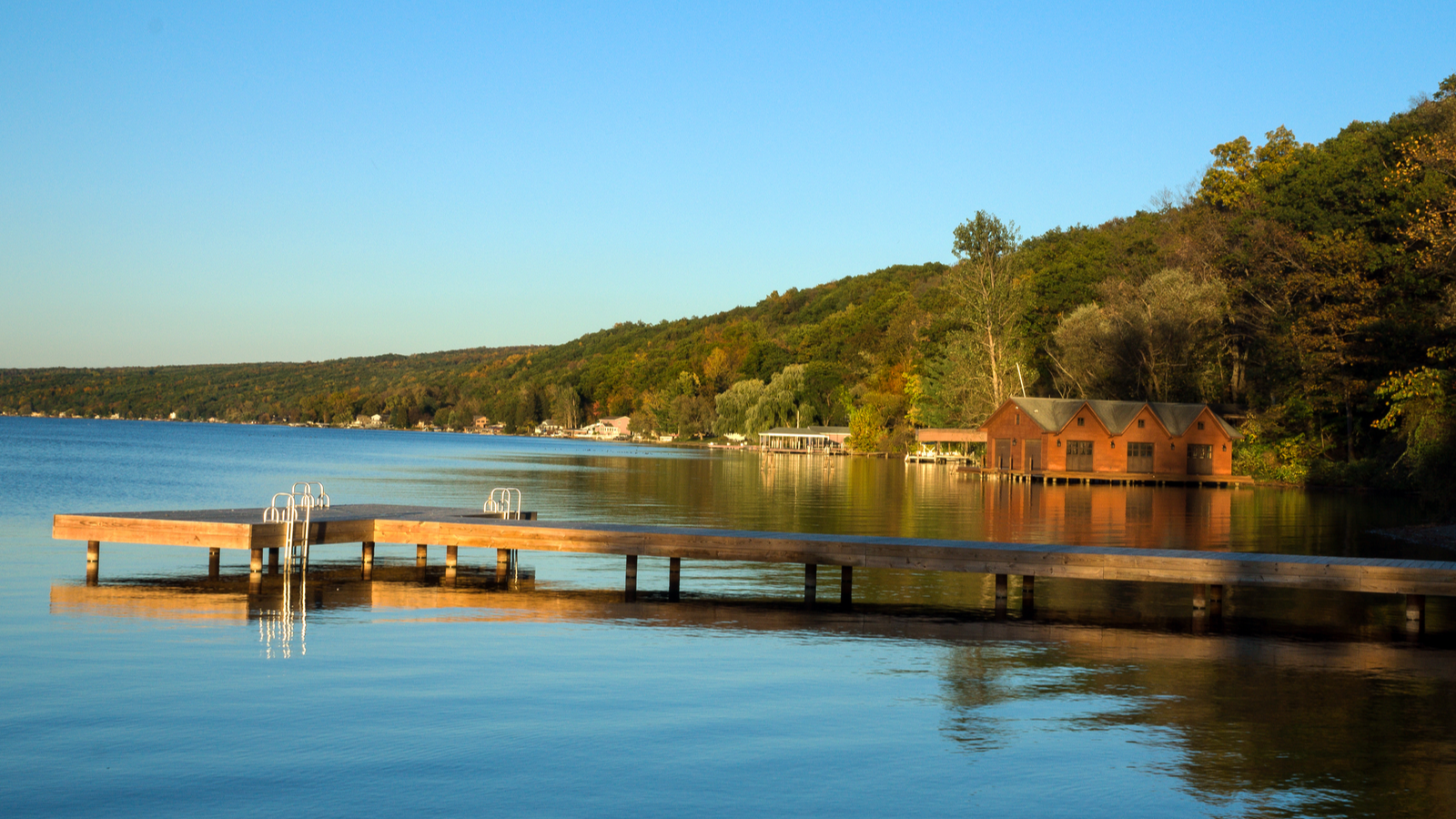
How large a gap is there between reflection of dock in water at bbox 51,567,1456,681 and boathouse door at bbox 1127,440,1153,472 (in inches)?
2179

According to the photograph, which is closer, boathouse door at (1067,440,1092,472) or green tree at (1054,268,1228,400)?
boathouse door at (1067,440,1092,472)

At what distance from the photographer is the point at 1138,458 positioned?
70562mm

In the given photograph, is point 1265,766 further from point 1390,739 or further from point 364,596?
point 364,596

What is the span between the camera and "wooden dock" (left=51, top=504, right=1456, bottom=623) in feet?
54.9

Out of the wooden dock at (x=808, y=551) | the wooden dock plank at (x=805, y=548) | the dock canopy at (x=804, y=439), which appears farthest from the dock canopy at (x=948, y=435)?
the wooden dock plank at (x=805, y=548)

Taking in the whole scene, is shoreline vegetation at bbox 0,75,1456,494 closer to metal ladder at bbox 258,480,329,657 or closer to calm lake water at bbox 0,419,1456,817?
calm lake water at bbox 0,419,1456,817

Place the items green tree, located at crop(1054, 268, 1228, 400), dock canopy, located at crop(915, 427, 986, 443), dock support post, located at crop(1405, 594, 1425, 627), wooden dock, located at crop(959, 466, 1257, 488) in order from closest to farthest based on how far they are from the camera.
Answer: dock support post, located at crop(1405, 594, 1425, 627), wooden dock, located at crop(959, 466, 1257, 488), green tree, located at crop(1054, 268, 1228, 400), dock canopy, located at crop(915, 427, 986, 443)

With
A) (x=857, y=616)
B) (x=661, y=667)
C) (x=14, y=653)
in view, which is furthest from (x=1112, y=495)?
(x=14, y=653)

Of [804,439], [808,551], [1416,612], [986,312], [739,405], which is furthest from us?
[739,405]

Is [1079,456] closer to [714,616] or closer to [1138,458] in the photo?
[1138,458]

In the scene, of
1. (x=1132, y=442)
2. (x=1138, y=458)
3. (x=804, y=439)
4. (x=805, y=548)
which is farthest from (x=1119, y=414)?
(x=804, y=439)

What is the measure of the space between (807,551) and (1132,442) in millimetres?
56677

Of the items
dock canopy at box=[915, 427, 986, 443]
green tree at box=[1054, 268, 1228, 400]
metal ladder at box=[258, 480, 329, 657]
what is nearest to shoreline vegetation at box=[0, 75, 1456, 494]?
green tree at box=[1054, 268, 1228, 400]

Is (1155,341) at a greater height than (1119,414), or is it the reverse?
(1155,341)
